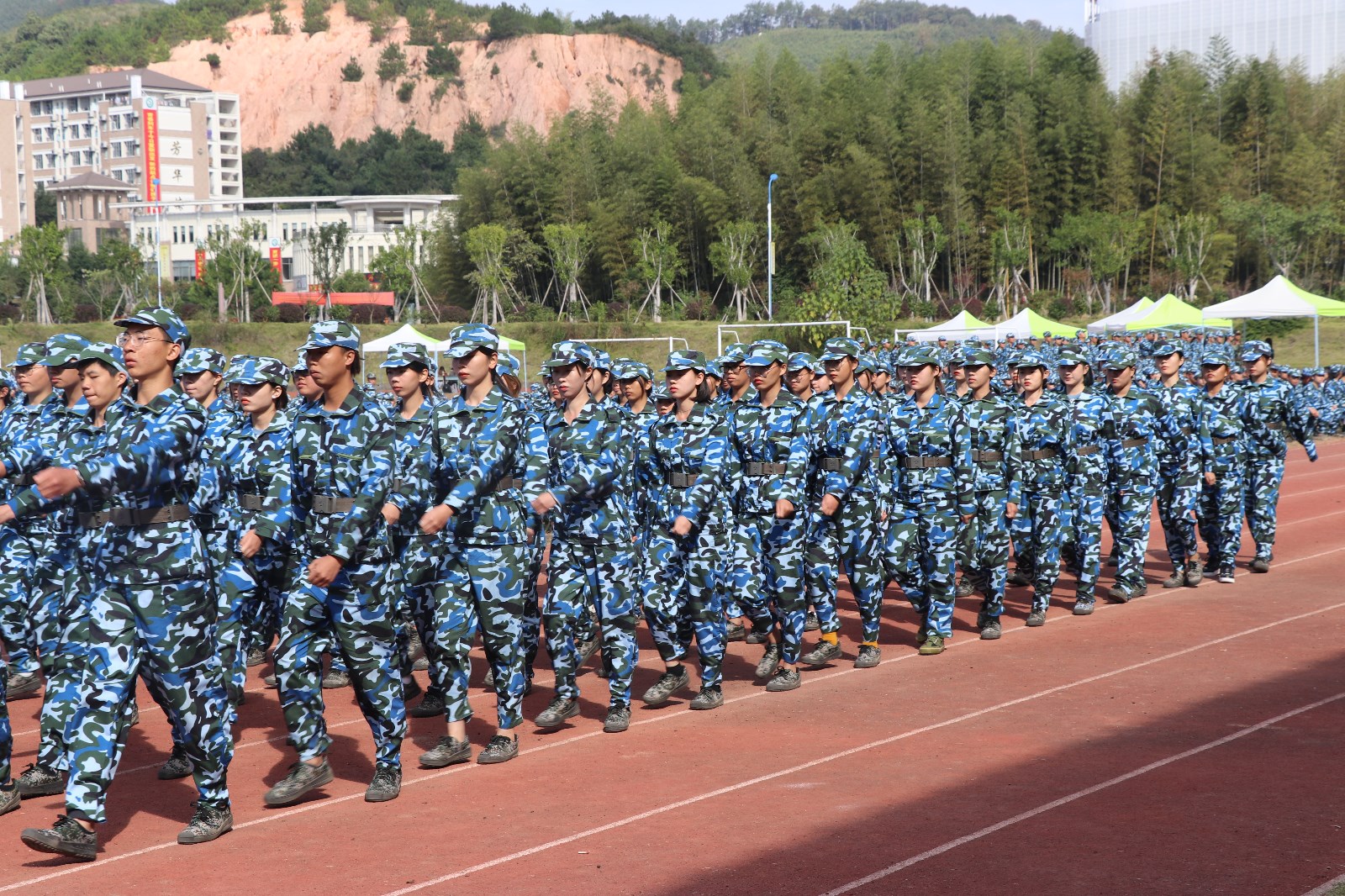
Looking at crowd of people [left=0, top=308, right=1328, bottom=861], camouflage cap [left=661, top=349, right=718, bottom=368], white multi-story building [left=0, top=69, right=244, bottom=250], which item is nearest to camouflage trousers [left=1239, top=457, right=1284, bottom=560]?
crowd of people [left=0, top=308, right=1328, bottom=861]

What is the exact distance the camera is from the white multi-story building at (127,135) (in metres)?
115

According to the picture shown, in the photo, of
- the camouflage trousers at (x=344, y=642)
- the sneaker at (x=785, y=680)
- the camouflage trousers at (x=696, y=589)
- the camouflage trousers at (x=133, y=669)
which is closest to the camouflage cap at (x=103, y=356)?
the camouflage trousers at (x=133, y=669)

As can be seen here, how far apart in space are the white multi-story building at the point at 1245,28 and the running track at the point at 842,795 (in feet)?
249

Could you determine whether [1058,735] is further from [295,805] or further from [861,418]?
[295,805]

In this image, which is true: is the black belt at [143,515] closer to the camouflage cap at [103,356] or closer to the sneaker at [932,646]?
the camouflage cap at [103,356]

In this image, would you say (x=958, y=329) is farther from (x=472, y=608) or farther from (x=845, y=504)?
(x=472, y=608)

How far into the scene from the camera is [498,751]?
6953 millimetres

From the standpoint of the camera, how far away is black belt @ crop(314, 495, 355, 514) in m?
6.01

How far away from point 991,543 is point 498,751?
440 centimetres

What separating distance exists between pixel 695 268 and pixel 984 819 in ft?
172

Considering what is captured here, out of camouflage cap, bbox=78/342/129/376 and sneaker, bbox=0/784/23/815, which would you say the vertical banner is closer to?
sneaker, bbox=0/784/23/815

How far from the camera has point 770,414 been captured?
838cm

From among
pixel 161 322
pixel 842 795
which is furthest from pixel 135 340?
pixel 842 795

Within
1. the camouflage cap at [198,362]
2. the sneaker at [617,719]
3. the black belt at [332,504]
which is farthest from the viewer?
the camouflage cap at [198,362]
